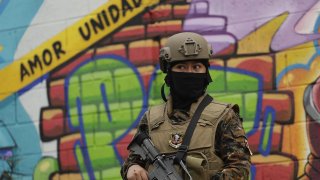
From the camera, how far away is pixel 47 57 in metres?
6.65

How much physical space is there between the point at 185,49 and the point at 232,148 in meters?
0.46

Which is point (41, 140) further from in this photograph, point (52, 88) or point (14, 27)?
point (14, 27)

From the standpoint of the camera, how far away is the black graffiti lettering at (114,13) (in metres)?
6.29

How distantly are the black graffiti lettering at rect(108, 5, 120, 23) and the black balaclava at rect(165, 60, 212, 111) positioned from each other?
3181 millimetres

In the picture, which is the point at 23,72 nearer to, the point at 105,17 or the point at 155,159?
the point at 105,17

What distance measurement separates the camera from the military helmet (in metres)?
3.07

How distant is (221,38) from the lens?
18.8 feet

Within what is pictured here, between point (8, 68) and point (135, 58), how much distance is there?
1.38 metres

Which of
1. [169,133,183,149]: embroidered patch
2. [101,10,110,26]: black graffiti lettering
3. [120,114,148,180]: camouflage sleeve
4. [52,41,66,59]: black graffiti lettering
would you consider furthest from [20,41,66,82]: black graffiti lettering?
[169,133,183,149]: embroidered patch

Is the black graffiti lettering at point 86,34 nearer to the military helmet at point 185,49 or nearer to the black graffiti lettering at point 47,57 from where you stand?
the black graffiti lettering at point 47,57

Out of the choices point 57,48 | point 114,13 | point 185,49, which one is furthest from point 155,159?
point 57,48

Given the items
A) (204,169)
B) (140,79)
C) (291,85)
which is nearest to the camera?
(204,169)

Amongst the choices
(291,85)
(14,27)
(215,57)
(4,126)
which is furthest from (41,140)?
(291,85)

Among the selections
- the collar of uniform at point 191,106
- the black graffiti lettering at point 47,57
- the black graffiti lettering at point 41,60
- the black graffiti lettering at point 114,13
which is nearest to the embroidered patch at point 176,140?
the collar of uniform at point 191,106
